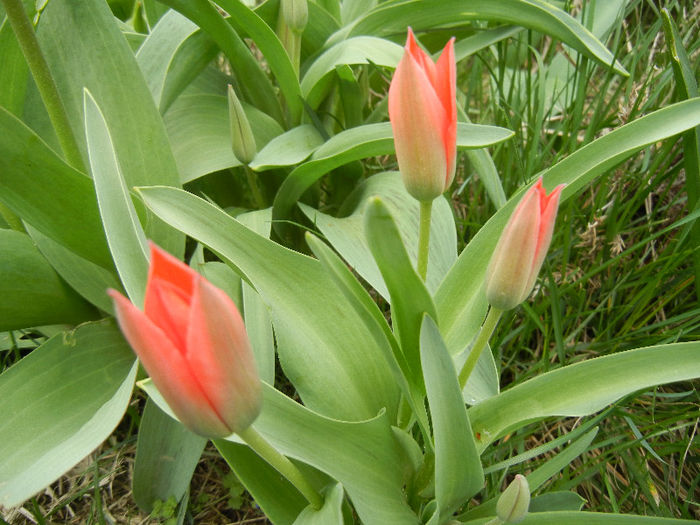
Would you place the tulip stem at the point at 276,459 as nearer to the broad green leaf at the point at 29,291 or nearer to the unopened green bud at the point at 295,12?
the broad green leaf at the point at 29,291

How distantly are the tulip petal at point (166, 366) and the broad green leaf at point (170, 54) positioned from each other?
85cm

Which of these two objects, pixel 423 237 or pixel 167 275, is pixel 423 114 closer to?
pixel 423 237

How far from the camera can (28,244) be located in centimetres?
111

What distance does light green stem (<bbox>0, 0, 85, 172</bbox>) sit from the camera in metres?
0.87

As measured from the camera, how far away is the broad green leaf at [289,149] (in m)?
1.18

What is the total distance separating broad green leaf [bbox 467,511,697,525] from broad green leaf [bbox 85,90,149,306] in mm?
505

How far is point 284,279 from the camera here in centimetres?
87

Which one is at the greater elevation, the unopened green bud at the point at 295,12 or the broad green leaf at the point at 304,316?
the unopened green bud at the point at 295,12

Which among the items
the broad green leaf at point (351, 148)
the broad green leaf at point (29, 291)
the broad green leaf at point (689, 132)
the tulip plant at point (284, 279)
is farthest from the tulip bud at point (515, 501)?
the broad green leaf at point (29, 291)

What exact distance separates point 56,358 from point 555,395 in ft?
2.47

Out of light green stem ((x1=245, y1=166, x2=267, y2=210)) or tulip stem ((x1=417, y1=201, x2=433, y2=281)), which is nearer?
tulip stem ((x1=417, y1=201, x2=433, y2=281))

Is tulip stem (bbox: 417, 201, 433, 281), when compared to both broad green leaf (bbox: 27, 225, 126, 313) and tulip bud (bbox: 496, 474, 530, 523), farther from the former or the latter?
broad green leaf (bbox: 27, 225, 126, 313)

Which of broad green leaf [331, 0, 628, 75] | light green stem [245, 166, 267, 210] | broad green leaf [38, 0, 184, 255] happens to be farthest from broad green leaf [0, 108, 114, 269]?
broad green leaf [331, 0, 628, 75]

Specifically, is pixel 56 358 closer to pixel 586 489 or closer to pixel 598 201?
pixel 586 489
